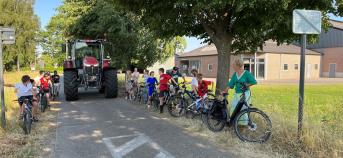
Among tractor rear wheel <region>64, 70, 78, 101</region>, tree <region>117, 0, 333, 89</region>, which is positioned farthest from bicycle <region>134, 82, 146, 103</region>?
tree <region>117, 0, 333, 89</region>

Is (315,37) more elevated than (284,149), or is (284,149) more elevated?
(315,37)

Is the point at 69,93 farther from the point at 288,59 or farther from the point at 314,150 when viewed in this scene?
the point at 288,59

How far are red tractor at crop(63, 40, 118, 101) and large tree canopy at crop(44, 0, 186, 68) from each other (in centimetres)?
112

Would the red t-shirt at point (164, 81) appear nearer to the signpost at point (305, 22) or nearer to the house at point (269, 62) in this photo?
the signpost at point (305, 22)

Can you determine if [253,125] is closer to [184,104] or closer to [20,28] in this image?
[184,104]

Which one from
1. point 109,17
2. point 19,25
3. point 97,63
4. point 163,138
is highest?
point 19,25

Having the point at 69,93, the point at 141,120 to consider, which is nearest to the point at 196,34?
the point at 141,120

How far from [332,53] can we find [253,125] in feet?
164

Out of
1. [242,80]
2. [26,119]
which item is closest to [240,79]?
[242,80]

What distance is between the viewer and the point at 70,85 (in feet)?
52.5

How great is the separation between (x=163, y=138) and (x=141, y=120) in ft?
8.32

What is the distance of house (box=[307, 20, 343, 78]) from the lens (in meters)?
51.7

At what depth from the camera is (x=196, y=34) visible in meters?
11.8

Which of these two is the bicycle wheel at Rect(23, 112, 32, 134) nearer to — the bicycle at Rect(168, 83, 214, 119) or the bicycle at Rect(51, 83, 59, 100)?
the bicycle at Rect(168, 83, 214, 119)
